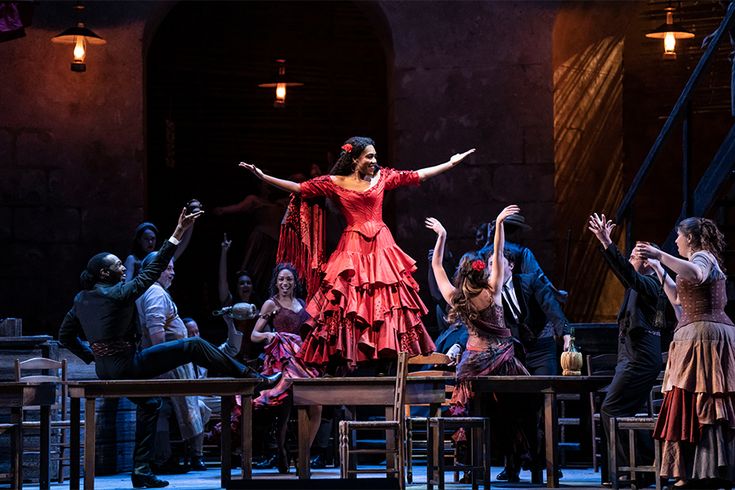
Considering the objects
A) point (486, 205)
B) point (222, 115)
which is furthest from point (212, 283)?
point (486, 205)

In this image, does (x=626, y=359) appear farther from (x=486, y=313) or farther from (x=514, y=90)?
(x=514, y=90)

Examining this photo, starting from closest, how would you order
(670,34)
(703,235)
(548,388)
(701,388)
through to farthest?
(701,388) → (703,235) → (548,388) → (670,34)

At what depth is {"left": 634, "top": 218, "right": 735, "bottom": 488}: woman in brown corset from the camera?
7.38 m

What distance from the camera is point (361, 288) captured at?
8344mm

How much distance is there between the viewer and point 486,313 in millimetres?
8883

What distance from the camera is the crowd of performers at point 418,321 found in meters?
7.48

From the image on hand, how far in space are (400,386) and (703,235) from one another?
186cm

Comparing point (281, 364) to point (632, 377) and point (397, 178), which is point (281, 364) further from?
point (632, 377)

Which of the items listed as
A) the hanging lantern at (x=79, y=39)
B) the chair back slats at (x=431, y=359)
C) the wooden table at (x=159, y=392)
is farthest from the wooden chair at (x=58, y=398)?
the hanging lantern at (x=79, y=39)

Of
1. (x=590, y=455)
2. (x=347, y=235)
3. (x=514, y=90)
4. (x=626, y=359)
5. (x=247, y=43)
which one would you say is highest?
(x=247, y=43)

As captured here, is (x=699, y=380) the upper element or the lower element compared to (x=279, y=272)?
lower

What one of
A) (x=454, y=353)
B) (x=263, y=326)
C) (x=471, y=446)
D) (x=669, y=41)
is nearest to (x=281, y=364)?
(x=263, y=326)

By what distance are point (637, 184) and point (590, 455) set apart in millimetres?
2162

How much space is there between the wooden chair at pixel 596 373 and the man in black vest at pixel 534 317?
315 millimetres
